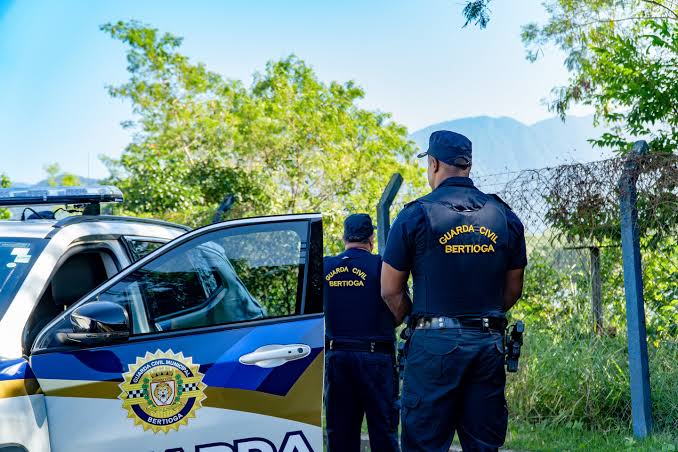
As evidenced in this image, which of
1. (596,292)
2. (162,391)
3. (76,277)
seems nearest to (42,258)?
(76,277)

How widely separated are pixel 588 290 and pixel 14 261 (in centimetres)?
434

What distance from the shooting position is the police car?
3.41 metres

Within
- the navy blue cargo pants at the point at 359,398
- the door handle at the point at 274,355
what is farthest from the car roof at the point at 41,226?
the navy blue cargo pants at the point at 359,398

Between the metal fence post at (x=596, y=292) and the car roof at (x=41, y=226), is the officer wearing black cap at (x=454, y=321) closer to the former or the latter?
the car roof at (x=41, y=226)

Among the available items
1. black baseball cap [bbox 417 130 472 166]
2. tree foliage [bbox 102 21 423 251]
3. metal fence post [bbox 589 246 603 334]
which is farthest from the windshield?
tree foliage [bbox 102 21 423 251]

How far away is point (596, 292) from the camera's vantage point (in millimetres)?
6273

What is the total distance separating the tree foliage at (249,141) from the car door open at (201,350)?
32.6 feet

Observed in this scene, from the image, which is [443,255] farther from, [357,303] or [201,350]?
[357,303]

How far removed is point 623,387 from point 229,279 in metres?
3.46

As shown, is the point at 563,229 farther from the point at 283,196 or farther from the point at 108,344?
the point at 283,196

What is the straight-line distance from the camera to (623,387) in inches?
233

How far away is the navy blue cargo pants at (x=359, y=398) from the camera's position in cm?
488

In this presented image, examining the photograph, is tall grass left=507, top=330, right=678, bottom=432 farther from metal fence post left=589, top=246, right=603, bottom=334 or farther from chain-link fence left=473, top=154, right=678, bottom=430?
metal fence post left=589, top=246, right=603, bottom=334

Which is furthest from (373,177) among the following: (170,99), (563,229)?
(563,229)
